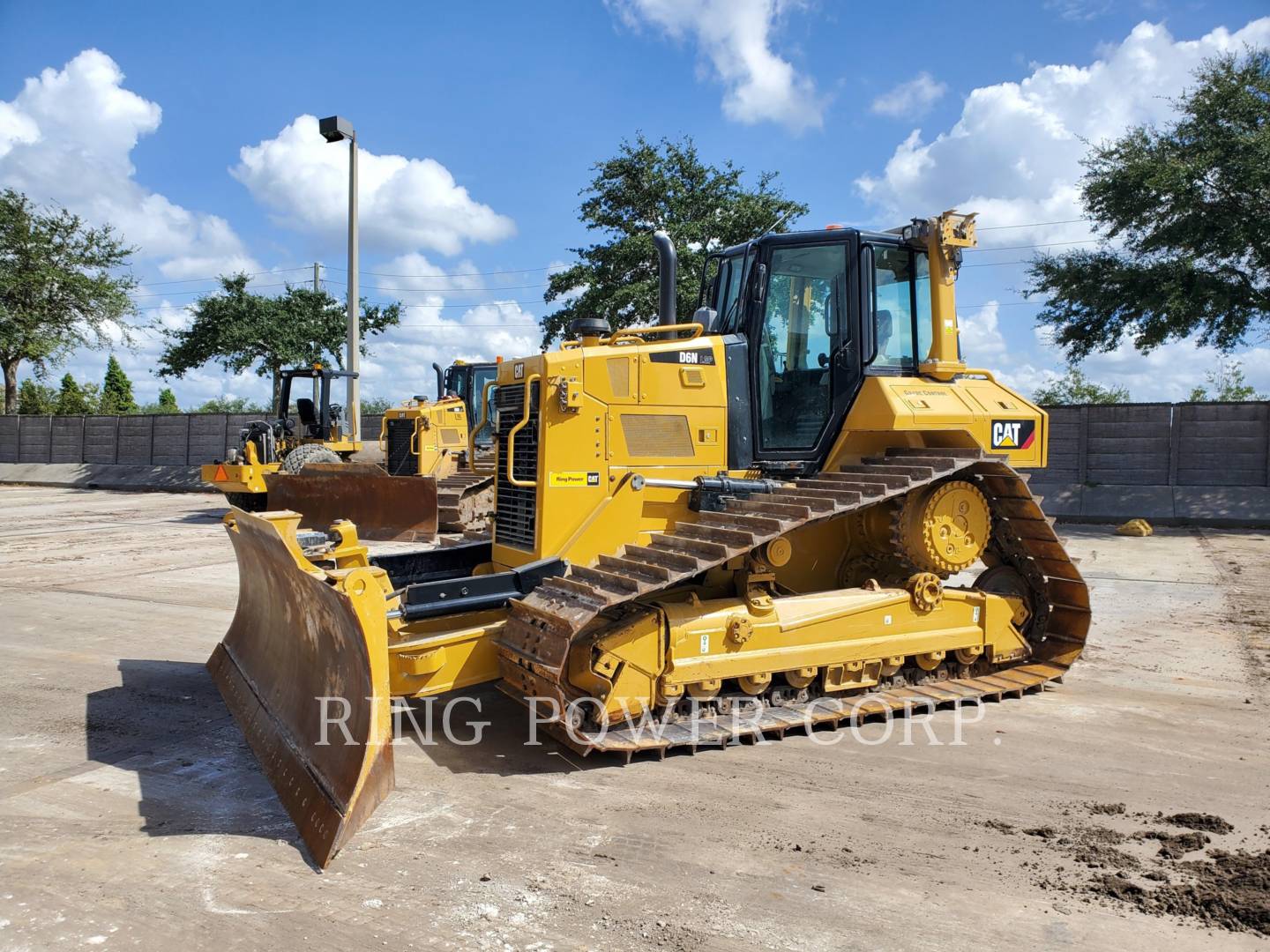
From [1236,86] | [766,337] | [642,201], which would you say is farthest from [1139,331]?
[766,337]

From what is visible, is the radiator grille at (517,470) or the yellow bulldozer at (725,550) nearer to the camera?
the yellow bulldozer at (725,550)

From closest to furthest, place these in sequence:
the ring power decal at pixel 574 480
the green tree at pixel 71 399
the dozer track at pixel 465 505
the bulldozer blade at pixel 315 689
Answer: the bulldozer blade at pixel 315 689
the ring power decal at pixel 574 480
the dozer track at pixel 465 505
the green tree at pixel 71 399

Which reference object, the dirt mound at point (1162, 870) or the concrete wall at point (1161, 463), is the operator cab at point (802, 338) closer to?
the dirt mound at point (1162, 870)

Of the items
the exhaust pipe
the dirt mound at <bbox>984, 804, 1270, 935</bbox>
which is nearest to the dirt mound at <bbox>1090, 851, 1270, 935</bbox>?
the dirt mound at <bbox>984, 804, 1270, 935</bbox>

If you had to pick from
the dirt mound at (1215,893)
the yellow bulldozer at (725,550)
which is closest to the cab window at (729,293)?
the yellow bulldozer at (725,550)

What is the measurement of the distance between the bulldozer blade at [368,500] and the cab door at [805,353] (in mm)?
7660

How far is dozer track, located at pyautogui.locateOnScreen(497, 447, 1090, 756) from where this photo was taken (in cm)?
476

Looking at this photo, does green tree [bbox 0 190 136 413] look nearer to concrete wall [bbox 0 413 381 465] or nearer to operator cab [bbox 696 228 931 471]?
concrete wall [bbox 0 413 381 465]

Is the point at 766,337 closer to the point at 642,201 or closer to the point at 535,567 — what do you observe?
the point at 535,567

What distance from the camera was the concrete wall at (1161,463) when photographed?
54.0 feet

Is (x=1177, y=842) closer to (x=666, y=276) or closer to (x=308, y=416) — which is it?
(x=666, y=276)

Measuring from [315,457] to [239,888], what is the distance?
14.1 m

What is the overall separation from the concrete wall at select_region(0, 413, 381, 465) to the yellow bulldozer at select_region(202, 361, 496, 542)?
8078 mm

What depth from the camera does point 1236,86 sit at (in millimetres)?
17000
